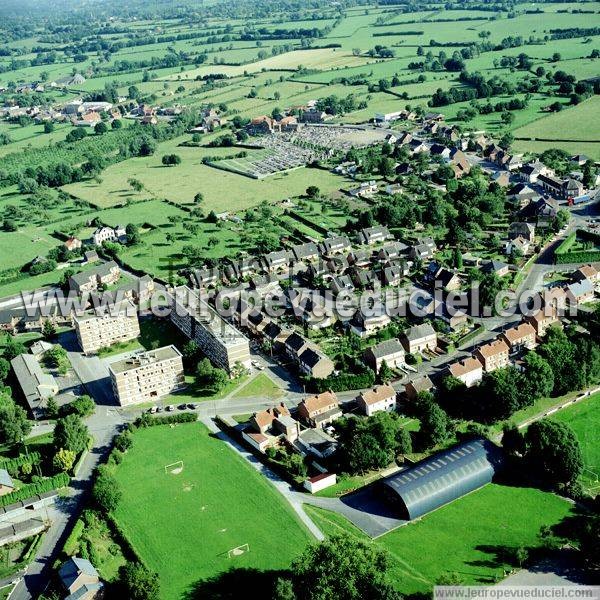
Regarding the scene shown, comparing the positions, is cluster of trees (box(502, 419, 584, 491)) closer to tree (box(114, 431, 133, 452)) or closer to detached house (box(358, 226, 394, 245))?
tree (box(114, 431, 133, 452))

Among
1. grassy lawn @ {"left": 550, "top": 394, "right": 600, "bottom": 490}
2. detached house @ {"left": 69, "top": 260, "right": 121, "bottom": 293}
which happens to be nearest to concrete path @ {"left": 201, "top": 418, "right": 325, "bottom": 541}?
Result: grassy lawn @ {"left": 550, "top": 394, "right": 600, "bottom": 490}

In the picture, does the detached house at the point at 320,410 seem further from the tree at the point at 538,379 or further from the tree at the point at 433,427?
the tree at the point at 538,379

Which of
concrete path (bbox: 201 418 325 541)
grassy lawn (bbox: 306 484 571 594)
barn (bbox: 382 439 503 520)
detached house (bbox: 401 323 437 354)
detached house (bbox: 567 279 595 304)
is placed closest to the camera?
grassy lawn (bbox: 306 484 571 594)

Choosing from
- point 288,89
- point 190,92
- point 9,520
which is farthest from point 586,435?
point 190,92

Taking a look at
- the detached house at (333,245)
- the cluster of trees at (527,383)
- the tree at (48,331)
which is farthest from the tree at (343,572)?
the detached house at (333,245)

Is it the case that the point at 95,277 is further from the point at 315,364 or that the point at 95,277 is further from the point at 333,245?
the point at 315,364

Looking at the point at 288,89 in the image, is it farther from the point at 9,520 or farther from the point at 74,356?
the point at 9,520
